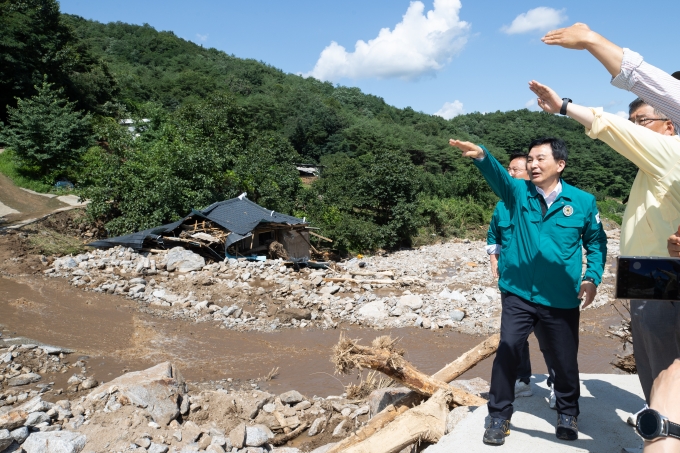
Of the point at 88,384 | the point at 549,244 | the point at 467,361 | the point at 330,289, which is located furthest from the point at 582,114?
the point at 330,289

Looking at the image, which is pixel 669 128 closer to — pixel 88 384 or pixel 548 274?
pixel 548 274

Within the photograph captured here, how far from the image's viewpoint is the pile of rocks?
10.0 meters

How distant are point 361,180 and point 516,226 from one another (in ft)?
57.4

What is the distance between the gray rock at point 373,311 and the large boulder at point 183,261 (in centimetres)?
437

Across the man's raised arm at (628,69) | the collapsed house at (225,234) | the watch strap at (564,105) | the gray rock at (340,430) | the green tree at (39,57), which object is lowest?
the gray rock at (340,430)

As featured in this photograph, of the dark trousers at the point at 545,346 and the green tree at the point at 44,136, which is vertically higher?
the green tree at the point at 44,136

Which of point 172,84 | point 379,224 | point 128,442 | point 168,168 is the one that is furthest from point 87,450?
point 172,84

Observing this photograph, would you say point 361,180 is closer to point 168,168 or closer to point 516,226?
point 168,168

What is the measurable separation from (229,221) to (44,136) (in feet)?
37.0

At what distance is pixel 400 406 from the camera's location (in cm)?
400

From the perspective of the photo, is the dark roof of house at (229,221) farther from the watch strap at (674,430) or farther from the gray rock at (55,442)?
the watch strap at (674,430)

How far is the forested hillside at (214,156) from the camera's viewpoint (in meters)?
15.5

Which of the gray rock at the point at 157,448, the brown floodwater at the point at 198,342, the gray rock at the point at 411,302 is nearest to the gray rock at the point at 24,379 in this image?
the brown floodwater at the point at 198,342

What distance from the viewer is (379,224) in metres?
20.5
